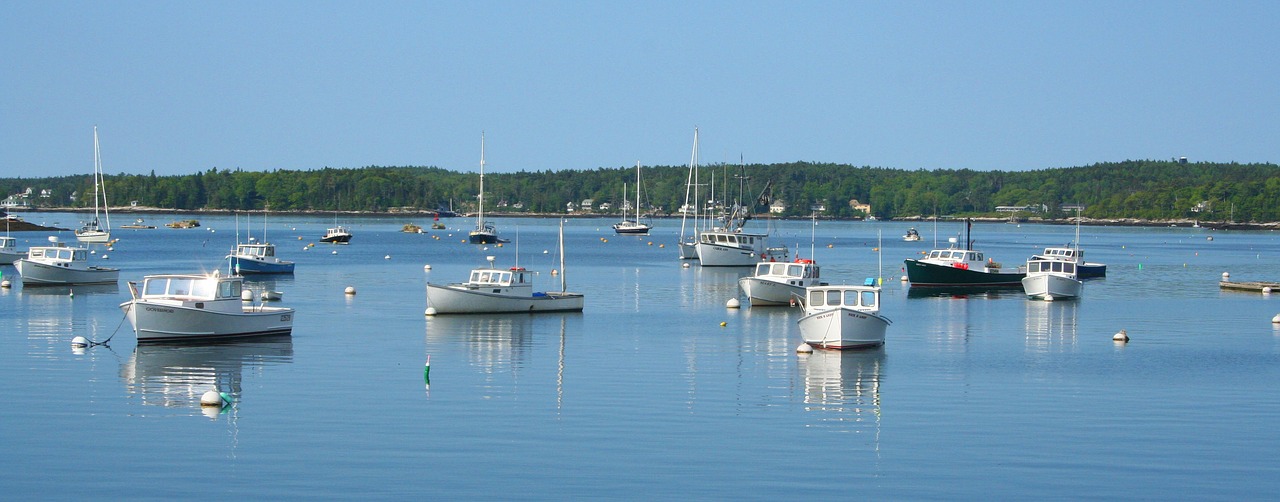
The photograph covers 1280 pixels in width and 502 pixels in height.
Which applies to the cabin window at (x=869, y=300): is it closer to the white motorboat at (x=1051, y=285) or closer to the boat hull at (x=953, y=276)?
the white motorboat at (x=1051, y=285)

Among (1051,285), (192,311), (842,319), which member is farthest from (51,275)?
(1051,285)

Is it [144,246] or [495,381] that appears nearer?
[495,381]

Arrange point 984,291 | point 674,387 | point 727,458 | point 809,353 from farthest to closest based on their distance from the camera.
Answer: point 984,291 → point 809,353 → point 674,387 → point 727,458

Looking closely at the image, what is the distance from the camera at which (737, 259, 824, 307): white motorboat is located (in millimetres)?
71625

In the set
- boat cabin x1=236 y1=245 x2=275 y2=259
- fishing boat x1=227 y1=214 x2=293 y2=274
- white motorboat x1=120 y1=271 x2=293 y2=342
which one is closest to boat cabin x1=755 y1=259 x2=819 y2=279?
white motorboat x1=120 y1=271 x2=293 y2=342

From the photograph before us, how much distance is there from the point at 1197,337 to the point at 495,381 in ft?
106

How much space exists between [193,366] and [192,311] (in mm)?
5613

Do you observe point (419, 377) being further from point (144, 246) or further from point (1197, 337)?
point (144, 246)

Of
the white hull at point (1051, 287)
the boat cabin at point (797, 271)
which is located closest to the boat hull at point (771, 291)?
the boat cabin at point (797, 271)

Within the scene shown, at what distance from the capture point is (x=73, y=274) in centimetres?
8256

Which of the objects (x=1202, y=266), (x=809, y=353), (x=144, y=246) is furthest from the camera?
(x=144, y=246)

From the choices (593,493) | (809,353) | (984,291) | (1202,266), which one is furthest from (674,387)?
(1202,266)

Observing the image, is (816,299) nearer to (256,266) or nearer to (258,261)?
(256,266)

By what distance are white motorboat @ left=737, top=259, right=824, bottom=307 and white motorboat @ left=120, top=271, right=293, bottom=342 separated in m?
27.0
